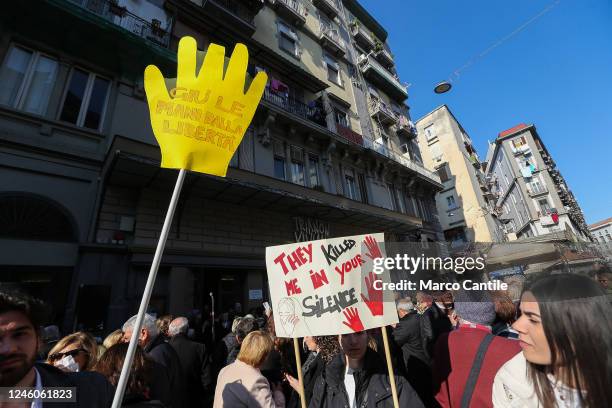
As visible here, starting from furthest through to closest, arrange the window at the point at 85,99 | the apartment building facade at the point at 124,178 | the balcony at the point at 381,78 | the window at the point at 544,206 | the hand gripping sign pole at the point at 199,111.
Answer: the window at the point at 544,206, the balcony at the point at 381,78, the window at the point at 85,99, the apartment building facade at the point at 124,178, the hand gripping sign pole at the point at 199,111

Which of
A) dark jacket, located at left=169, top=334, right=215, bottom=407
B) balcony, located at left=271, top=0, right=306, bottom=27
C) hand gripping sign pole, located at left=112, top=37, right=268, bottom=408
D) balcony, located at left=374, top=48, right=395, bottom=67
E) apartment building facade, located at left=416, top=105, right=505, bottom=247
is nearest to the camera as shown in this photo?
hand gripping sign pole, located at left=112, top=37, right=268, bottom=408

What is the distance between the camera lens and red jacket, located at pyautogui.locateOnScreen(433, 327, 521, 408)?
1.79 metres

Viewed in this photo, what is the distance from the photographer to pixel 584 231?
52.6 metres

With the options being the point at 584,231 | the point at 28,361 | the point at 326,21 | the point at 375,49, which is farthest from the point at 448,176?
the point at 584,231

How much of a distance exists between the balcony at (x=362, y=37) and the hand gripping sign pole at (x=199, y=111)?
78.7ft

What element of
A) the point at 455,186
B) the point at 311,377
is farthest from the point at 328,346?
the point at 455,186

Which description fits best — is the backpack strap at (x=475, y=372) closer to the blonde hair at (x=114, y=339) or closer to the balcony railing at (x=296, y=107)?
the blonde hair at (x=114, y=339)

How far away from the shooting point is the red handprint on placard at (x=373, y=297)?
7.64 ft

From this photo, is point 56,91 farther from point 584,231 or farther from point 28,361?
point 584,231

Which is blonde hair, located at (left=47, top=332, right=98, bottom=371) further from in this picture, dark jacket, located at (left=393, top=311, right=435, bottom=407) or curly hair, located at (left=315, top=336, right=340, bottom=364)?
dark jacket, located at (left=393, top=311, right=435, bottom=407)

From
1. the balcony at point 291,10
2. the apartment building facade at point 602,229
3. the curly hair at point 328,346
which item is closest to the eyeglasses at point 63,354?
the curly hair at point 328,346

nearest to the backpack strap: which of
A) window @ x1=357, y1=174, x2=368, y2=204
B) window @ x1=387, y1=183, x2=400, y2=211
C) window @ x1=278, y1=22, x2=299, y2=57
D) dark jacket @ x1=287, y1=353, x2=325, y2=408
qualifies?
dark jacket @ x1=287, y1=353, x2=325, y2=408

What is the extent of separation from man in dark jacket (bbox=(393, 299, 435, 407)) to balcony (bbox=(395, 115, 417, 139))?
20.7 m

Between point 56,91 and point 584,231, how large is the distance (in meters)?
76.9
